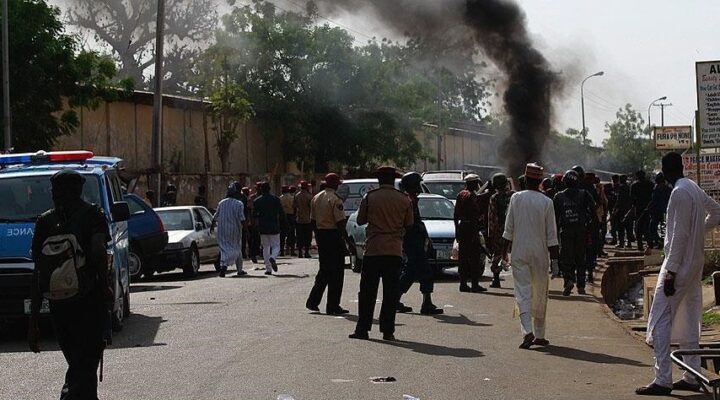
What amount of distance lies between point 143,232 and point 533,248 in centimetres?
1241

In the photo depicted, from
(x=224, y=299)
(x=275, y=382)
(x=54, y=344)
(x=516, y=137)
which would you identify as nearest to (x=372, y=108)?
(x=516, y=137)

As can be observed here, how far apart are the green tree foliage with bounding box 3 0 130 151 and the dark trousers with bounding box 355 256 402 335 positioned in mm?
21461

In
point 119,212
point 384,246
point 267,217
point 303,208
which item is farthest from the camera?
point 303,208

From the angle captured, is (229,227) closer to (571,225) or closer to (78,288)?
(571,225)

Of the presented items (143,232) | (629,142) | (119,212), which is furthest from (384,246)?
(629,142)

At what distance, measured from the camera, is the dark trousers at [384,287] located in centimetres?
1315

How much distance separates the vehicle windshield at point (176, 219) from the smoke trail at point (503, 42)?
645 cm

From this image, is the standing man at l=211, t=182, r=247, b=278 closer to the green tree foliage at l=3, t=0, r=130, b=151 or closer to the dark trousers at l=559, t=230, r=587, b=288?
the dark trousers at l=559, t=230, r=587, b=288

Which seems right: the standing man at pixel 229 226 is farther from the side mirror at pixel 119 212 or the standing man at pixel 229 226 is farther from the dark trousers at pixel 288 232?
the side mirror at pixel 119 212

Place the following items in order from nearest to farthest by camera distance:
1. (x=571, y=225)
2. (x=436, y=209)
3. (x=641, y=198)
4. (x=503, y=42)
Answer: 1. (x=571, y=225)
2. (x=436, y=209)
3. (x=641, y=198)
4. (x=503, y=42)

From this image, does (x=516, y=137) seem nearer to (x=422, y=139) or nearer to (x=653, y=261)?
(x=653, y=261)

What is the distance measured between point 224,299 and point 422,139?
155 ft

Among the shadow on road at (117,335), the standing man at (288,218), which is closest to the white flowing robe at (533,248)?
the shadow on road at (117,335)

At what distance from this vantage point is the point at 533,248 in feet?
41.2
